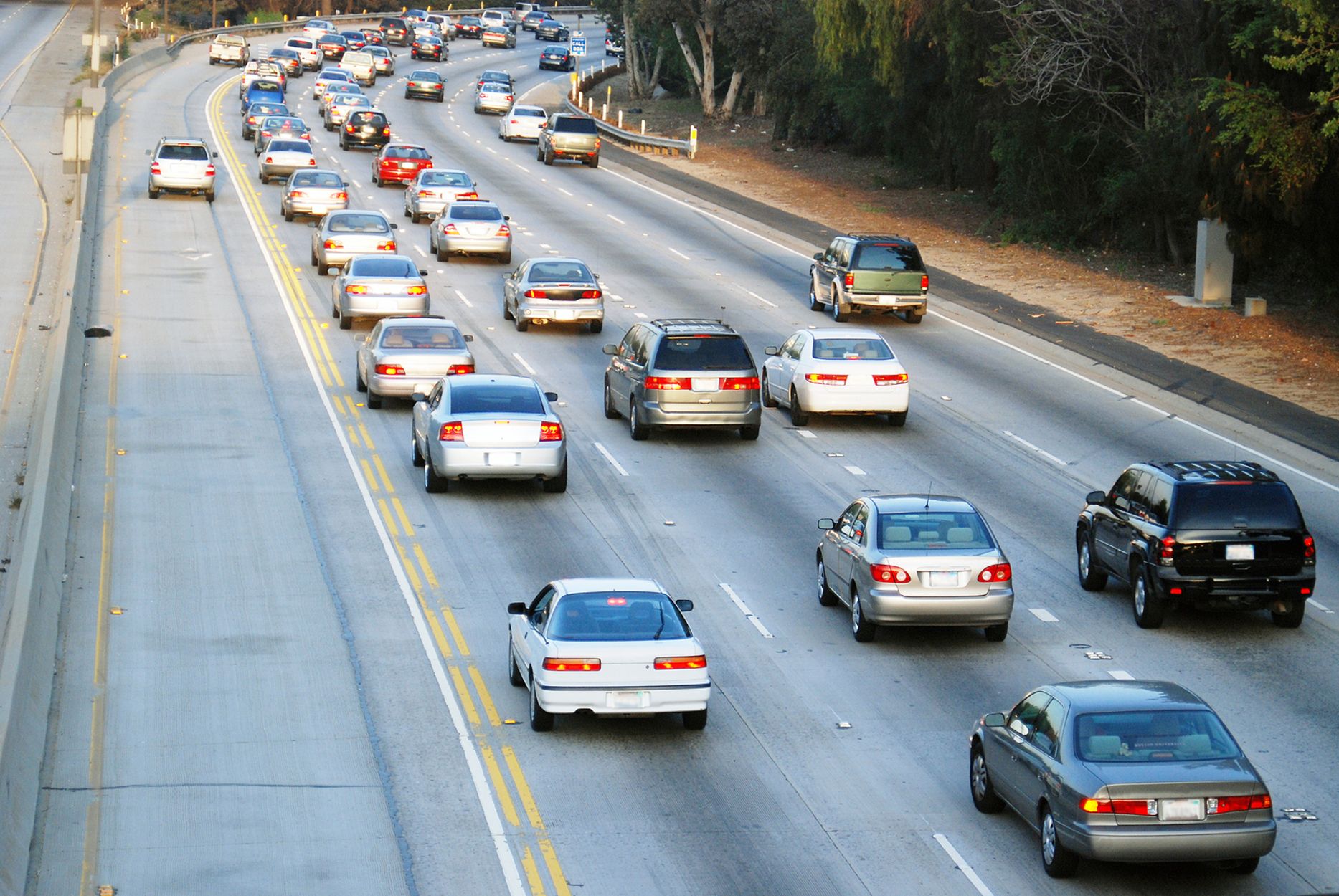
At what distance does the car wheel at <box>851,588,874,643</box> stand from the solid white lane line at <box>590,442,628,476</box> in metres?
7.42

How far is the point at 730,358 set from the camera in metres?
27.2

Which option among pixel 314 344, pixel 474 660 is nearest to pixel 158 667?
pixel 474 660

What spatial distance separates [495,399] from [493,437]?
69 centimetres

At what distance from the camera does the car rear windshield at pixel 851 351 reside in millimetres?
28438

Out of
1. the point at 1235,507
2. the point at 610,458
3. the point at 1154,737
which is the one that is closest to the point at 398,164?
the point at 610,458

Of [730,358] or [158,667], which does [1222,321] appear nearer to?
[730,358]

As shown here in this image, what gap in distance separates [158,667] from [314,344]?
17373 millimetres

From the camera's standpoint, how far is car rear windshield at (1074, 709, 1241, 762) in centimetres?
1235

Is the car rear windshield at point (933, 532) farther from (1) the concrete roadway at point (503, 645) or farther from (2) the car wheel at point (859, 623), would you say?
(1) the concrete roadway at point (503, 645)

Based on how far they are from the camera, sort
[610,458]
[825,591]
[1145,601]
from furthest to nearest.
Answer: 1. [610,458]
2. [825,591]
3. [1145,601]

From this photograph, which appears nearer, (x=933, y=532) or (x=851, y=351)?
(x=933, y=532)

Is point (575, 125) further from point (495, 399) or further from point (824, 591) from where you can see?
point (824, 591)

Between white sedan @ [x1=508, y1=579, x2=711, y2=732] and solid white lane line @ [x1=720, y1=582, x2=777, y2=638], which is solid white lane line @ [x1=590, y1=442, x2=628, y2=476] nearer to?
solid white lane line @ [x1=720, y1=582, x2=777, y2=638]

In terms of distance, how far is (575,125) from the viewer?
215 feet
